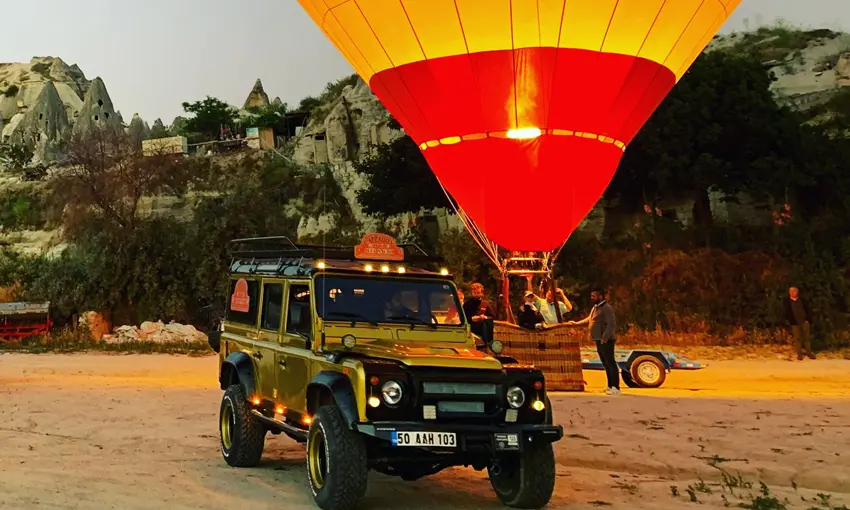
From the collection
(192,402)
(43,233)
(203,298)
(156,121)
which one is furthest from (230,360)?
(156,121)

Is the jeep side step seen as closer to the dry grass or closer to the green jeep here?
the green jeep

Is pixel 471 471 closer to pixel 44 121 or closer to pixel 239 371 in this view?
pixel 239 371

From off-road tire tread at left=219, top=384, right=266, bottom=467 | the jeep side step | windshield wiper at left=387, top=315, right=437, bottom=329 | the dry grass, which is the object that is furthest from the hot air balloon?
the dry grass

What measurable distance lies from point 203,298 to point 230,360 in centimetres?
2270

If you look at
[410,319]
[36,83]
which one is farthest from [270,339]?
[36,83]

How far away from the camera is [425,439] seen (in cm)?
541

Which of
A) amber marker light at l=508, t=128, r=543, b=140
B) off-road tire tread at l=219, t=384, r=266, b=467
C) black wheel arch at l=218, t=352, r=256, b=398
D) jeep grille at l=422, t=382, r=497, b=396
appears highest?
amber marker light at l=508, t=128, r=543, b=140

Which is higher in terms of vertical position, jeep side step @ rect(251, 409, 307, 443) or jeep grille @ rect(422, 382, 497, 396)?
jeep grille @ rect(422, 382, 497, 396)

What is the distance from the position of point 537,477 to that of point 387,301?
6.61ft

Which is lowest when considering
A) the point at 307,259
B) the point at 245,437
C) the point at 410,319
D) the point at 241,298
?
the point at 245,437

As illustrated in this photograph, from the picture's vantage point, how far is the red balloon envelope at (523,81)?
14023 millimetres

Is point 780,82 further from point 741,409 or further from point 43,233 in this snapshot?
point 43,233

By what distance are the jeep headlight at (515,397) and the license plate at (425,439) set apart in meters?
0.57

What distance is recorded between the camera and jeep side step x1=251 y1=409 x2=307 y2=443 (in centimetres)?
648
